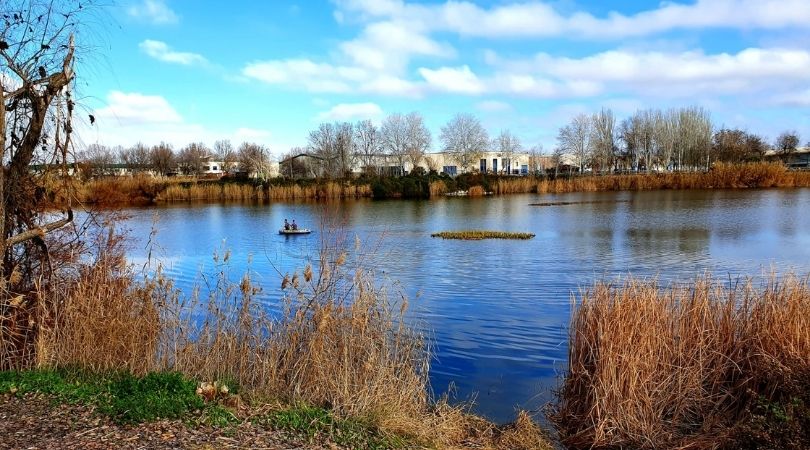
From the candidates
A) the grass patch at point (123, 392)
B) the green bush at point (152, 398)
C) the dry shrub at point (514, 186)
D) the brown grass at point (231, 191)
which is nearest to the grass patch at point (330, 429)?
the grass patch at point (123, 392)

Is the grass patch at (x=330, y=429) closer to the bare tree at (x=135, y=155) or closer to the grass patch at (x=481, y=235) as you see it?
the grass patch at (x=481, y=235)

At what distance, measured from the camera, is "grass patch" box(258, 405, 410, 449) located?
542 centimetres

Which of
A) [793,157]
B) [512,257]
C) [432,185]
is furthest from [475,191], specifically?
[793,157]

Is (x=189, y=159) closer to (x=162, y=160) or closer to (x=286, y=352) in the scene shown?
(x=162, y=160)

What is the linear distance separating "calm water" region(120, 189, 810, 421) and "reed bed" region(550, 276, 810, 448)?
151 cm

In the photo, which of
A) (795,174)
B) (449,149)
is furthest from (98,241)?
(449,149)

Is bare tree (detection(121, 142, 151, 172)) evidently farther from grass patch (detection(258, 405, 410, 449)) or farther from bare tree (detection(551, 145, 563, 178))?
grass patch (detection(258, 405, 410, 449))

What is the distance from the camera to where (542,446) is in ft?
22.2

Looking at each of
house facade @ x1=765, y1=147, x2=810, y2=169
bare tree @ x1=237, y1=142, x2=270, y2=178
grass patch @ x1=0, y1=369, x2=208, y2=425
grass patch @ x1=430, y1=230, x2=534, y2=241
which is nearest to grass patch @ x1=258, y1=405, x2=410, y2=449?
grass patch @ x1=0, y1=369, x2=208, y2=425

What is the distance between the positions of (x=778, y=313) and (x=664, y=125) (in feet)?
304

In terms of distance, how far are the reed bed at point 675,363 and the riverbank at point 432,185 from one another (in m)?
55.2

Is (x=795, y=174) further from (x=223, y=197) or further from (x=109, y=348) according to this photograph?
(x=109, y=348)

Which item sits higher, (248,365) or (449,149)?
(449,149)

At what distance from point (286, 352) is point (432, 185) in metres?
59.6
